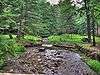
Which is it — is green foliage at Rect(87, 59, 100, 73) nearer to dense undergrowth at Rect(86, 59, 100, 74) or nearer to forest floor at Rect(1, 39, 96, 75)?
dense undergrowth at Rect(86, 59, 100, 74)

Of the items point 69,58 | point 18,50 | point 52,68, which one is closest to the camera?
point 52,68

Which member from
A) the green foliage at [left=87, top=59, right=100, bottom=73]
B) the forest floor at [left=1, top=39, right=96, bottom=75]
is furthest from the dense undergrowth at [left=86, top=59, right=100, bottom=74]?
the forest floor at [left=1, top=39, right=96, bottom=75]

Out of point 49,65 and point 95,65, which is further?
point 49,65

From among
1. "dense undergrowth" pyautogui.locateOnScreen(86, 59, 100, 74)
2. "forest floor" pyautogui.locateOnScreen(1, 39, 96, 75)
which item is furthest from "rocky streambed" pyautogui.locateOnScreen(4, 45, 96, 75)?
"dense undergrowth" pyautogui.locateOnScreen(86, 59, 100, 74)

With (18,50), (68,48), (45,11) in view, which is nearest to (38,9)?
(45,11)

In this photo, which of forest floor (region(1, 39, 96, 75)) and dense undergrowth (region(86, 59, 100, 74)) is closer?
forest floor (region(1, 39, 96, 75))

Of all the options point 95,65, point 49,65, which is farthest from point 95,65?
point 49,65

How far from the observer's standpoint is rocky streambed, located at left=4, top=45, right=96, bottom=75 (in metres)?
18.0

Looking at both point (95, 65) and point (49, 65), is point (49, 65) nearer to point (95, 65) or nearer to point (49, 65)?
point (49, 65)

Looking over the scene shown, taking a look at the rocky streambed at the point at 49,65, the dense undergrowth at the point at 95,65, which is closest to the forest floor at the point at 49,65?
the rocky streambed at the point at 49,65

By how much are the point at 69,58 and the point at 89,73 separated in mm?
5281

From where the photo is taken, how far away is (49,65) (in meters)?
19.9

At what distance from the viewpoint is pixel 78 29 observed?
44.6 meters

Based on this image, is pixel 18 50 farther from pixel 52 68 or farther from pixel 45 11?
pixel 45 11
